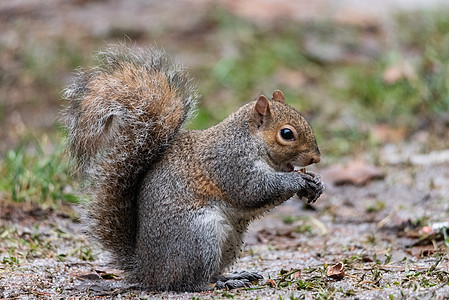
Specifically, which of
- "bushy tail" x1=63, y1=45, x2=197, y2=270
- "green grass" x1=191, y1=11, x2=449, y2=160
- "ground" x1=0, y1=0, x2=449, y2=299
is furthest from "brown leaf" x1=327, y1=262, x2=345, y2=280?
"green grass" x1=191, y1=11, x2=449, y2=160

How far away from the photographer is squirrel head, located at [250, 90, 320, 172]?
3354mm

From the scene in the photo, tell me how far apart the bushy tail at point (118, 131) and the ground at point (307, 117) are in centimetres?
32

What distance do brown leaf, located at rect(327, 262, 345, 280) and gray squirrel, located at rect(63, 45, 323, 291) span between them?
0.36 metres

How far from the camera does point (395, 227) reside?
429 centimetres

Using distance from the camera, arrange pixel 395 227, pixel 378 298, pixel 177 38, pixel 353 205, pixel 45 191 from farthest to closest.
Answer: pixel 177 38
pixel 353 205
pixel 45 191
pixel 395 227
pixel 378 298

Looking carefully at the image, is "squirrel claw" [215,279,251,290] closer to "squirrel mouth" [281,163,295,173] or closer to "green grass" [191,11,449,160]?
"squirrel mouth" [281,163,295,173]

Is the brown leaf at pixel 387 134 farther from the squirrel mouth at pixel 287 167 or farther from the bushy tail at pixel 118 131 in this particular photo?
the bushy tail at pixel 118 131

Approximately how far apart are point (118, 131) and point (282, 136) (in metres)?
0.82

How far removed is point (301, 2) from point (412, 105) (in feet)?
12.7

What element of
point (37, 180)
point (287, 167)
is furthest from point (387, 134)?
point (37, 180)

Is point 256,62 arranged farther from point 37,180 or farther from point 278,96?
point 278,96

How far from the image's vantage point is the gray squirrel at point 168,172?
3.12 m

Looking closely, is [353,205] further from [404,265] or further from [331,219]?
[404,265]

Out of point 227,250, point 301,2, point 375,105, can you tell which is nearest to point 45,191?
point 227,250
